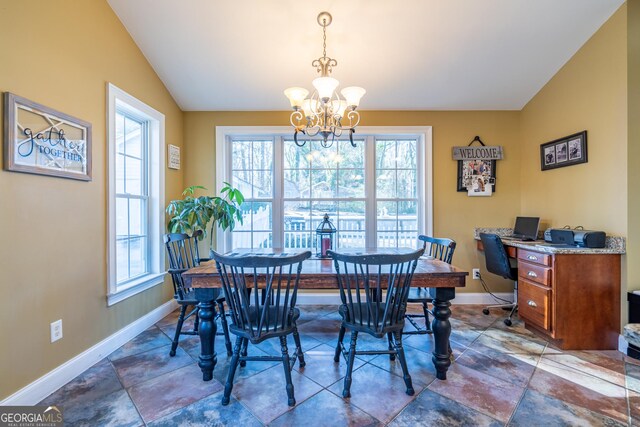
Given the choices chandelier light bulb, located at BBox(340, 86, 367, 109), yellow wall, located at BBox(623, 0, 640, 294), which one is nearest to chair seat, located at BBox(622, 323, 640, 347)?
yellow wall, located at BBox(623, 0, 640, 294)

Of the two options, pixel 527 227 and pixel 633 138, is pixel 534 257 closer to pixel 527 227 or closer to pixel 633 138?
pixel 527 227

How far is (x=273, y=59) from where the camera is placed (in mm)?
2797

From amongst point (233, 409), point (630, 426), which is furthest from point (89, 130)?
point (630, 426)

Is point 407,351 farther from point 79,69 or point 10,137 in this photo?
point 79,69

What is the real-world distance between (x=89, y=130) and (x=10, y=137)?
0.57 m

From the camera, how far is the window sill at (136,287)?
2325mm

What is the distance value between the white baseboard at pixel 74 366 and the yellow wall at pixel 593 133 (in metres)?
4.16

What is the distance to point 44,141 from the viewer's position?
1771 millimetres

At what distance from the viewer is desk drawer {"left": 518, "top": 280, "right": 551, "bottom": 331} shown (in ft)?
7.99

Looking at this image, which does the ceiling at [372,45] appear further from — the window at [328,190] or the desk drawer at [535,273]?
the desk drawer at [535,273]

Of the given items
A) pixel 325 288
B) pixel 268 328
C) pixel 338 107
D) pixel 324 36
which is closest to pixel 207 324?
pixel 268 328

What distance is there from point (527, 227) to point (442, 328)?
205 centimetres

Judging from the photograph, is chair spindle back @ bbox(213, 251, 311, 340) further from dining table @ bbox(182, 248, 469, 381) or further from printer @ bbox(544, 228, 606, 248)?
printer @ bbox(544, 228, 606, 248)

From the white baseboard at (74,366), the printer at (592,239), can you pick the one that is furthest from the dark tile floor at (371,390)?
the printer at (592,239)
